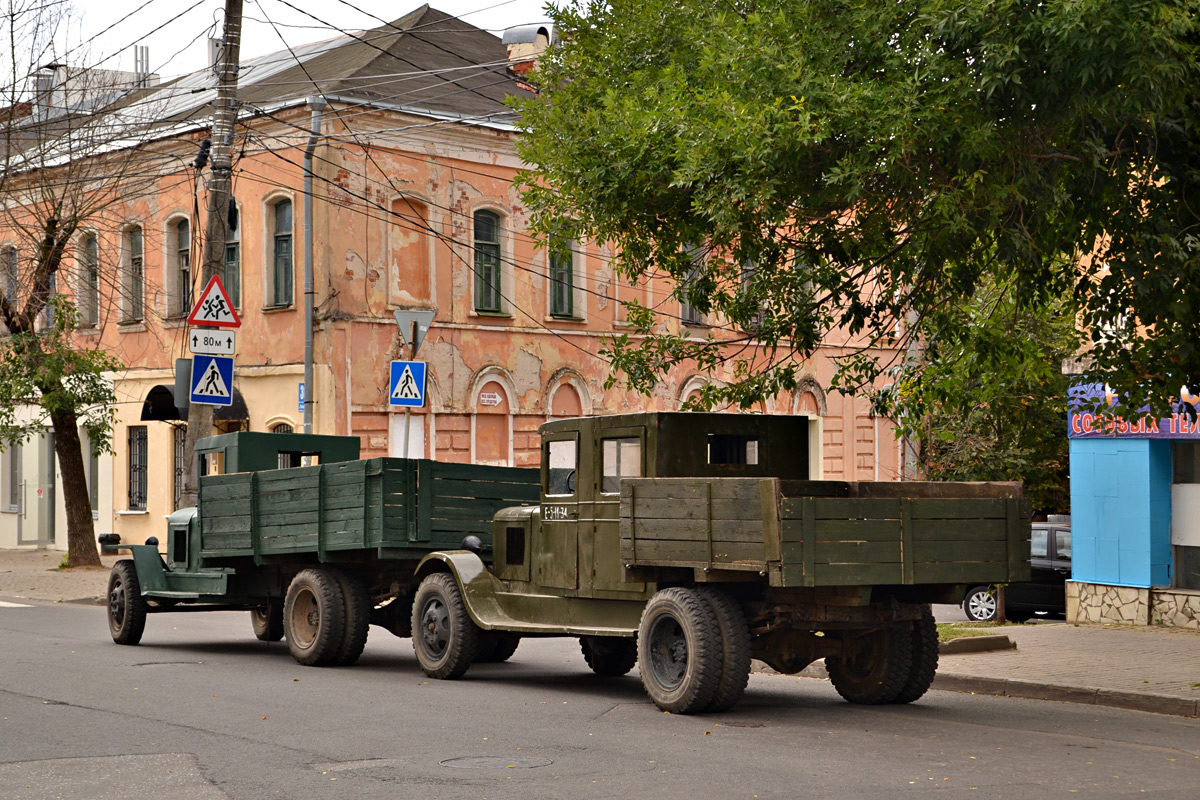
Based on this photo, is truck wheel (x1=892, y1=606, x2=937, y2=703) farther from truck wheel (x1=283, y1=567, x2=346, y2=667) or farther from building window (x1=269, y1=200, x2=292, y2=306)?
building window (x1=269, y1=200, x2=292, y2=306)

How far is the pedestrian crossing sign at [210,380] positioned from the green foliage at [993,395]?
25.7 feet

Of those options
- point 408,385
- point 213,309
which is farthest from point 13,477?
point 213,309

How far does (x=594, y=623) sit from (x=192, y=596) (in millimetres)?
5395

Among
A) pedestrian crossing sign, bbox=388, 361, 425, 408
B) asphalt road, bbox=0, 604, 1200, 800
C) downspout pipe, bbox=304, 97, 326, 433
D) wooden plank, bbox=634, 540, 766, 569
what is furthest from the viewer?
downspout pipe, bbox=304, 97, 326, 433

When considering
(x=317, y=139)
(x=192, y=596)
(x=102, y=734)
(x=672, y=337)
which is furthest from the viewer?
(x=317, y=139)

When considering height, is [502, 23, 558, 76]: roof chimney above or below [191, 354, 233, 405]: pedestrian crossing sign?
above

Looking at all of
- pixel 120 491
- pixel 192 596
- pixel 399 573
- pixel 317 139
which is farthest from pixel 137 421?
pixel 399 573

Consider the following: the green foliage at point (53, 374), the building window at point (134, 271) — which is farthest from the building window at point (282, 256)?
the building window at point (134, 271)

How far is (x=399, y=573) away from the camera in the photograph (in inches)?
547

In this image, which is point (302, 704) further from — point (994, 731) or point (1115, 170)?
Result: point (1115, 170)

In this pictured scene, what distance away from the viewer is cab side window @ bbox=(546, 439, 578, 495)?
39.9ft

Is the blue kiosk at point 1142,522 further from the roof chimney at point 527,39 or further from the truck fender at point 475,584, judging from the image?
the roof chimney at point 527,39

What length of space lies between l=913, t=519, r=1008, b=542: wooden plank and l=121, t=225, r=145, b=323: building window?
24.1 metres

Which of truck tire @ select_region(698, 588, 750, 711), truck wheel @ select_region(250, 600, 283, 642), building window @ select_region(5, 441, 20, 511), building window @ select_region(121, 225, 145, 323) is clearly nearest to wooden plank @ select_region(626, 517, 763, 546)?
truck tire @ select_region(698, 588, 750, 711)
